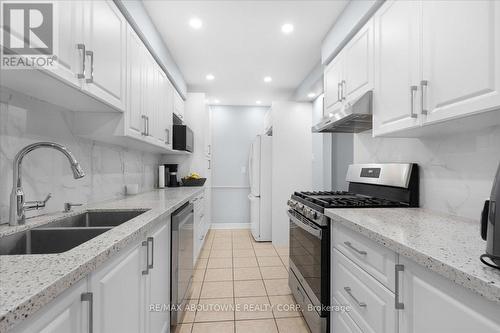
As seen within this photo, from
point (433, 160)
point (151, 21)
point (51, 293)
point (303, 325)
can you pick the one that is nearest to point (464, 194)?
point (433, 160)

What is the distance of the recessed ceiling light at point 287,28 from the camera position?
8.03 ft

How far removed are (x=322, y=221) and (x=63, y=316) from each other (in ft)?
4.37

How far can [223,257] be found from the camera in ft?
11.2

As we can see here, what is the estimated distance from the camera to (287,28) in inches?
98.2

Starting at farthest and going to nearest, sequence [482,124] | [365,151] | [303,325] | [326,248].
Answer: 1. [365,151]
2. [303,325]
3. [326,248]
4. [482,124]

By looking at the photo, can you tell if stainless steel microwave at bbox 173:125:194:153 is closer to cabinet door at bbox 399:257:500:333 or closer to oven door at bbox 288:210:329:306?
oven door at bbox 288:210:329:306

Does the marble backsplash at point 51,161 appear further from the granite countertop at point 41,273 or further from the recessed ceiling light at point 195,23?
the recessed ceiling light at point 195,23

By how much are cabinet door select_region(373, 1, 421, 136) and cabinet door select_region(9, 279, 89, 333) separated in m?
1.58

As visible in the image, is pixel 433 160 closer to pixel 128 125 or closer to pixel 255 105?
pixel 128 125

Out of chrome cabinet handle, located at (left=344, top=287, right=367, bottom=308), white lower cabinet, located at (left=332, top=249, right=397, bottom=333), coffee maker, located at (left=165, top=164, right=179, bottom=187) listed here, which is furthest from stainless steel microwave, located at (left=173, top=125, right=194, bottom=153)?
chrome cabinet handle, located at (left=344, top=287, right=367, bottom=308)

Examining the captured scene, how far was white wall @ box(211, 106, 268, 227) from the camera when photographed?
5.24 metres

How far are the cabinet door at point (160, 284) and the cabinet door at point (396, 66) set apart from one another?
154 cm

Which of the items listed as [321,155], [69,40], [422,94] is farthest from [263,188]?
[69,40]

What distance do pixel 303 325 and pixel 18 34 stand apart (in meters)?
2.34
